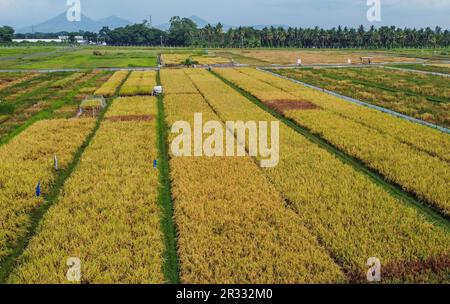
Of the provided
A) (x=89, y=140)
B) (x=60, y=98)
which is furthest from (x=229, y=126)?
(x=60, y=98)

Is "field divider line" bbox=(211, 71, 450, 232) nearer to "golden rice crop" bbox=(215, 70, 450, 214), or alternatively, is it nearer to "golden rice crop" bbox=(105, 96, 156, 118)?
"golden rice crop" bbox=(215, 70, 450, 214)

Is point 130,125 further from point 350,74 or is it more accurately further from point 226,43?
point 226,43

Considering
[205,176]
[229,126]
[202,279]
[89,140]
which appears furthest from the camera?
[229,126]

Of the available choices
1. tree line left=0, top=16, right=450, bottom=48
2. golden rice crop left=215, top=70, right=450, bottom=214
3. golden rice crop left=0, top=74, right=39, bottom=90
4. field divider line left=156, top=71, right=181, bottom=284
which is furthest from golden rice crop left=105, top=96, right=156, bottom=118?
tree line left=0, top=16, right=450, bottom=48

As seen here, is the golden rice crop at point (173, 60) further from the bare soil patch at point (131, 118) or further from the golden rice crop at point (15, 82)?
the bare soil patch at point (131, 118)

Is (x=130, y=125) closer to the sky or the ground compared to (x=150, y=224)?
closer to the sky

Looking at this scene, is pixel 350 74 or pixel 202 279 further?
pixel 350 74

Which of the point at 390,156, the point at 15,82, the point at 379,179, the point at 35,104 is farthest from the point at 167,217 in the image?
the point at 15,82
